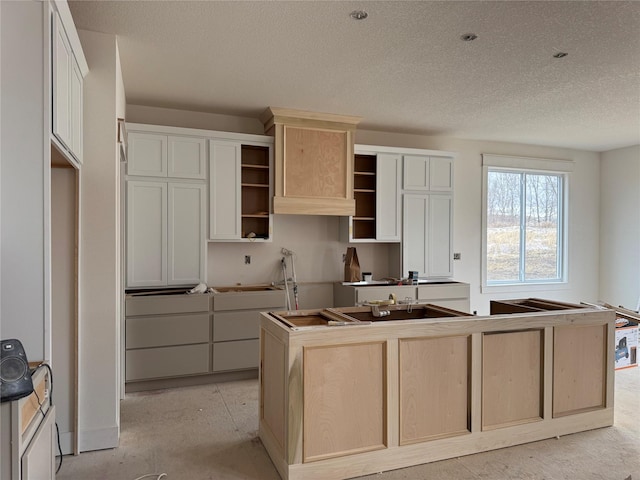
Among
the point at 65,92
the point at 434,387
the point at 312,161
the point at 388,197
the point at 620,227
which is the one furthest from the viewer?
the point at 620,227

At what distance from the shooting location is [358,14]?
256 centimetres

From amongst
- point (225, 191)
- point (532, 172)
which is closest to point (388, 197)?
point (225, 191)

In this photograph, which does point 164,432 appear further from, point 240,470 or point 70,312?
point 70,312

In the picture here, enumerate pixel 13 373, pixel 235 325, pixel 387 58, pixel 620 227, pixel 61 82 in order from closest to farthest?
pixel 13 373, pixel 61 82, pixel 387 58, pixel 235 325, pixel 620 227

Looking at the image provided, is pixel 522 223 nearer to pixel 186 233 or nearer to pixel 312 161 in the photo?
pixel 312 161

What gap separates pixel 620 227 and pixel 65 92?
7.20m

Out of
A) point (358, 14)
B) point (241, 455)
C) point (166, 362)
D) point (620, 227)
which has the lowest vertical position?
point (241, 455)

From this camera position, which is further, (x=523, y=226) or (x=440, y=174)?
(x=523, y=226)

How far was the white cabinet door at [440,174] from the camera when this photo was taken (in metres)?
5.32

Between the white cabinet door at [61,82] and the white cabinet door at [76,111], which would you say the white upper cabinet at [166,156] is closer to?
the white cabinet door at [76,111]

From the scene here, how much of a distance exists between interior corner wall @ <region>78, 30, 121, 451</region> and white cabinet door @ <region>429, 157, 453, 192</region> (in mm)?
3683

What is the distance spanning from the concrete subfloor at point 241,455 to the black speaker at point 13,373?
4.52 feet

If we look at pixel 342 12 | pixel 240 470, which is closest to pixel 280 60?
pixel 342 12

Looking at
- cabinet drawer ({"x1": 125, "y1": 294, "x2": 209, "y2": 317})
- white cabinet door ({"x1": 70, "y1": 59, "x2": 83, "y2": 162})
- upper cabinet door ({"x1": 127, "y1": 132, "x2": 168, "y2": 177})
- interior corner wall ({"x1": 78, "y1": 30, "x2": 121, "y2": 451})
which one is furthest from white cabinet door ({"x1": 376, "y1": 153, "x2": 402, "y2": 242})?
white cabinet door ({"x1": 70, "y1": 59, "x2": 83, "y2": 162})
